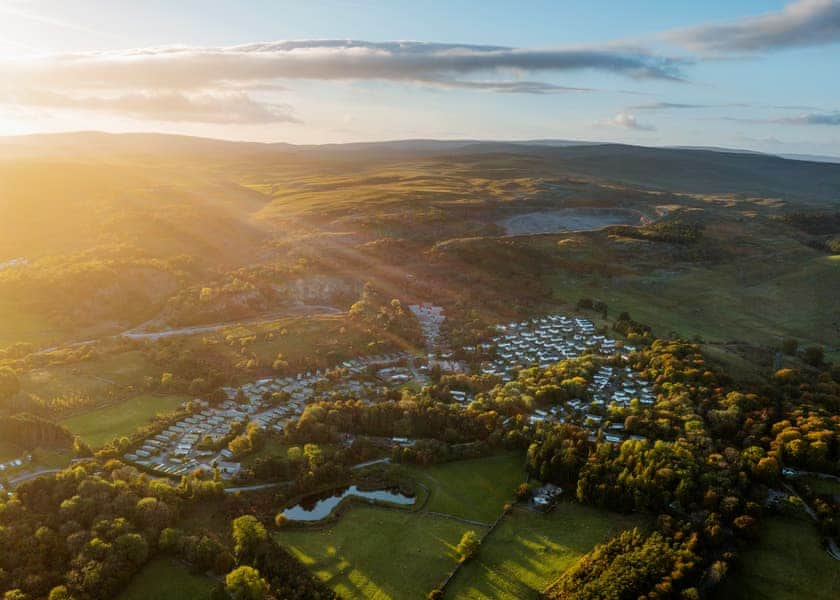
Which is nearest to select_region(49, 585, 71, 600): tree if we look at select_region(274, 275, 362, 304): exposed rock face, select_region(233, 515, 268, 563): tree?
select_region(233, 515, 268, 563): tree

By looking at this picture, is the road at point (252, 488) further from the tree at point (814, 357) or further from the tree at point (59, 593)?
the tree at point (814, 357)

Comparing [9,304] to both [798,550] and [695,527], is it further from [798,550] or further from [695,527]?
[798,550]

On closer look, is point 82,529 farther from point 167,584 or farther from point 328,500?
point 328,500

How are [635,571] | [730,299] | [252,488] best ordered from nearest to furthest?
[635,571]
[252,488]
[730,299]

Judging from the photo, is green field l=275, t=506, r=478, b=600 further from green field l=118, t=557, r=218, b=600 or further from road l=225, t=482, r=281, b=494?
green field l=118, t=557, r=218, b=600

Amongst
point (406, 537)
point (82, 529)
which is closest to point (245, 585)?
point (406, 537)

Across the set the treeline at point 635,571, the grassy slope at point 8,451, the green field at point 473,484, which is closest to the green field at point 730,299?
the green field at point 473,484
